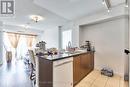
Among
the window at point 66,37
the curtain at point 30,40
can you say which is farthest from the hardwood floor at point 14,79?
the curtain at point 30,40

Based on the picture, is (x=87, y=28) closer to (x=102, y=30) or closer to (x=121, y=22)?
(x=102, y=30)

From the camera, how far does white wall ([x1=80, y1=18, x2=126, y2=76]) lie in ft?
12.4

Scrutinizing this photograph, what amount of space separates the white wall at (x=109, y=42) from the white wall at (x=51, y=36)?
9.49ft

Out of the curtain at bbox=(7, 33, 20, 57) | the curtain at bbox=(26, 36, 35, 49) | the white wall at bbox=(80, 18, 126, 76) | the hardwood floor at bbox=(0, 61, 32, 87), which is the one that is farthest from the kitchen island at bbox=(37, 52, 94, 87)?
the curtain at bbox=(26, 36, 35, 49)

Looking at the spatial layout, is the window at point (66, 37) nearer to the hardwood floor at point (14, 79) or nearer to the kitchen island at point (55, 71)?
the hardwood floor at point (14, 79)

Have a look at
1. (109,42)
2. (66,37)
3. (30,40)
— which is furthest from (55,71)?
(30,40)

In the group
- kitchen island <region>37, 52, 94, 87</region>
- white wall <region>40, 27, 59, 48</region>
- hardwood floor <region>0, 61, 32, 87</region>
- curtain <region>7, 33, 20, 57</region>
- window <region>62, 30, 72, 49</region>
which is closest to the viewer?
kitchen island <region>37, 52, 94, 87</region>

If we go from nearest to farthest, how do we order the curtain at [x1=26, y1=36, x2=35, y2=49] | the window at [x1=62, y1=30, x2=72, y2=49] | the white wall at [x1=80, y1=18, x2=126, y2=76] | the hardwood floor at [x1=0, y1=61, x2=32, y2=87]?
the hardwood floor at [x1=0, y1=61, x2=32, y2=87]
the white wall at [x1=80, y1=18, x2=126, y2=76]
the window at [x1=62, y1=30, x2=72, y2=49]
the curtain at [x1=26, y1=36, x2=35, y2=49]

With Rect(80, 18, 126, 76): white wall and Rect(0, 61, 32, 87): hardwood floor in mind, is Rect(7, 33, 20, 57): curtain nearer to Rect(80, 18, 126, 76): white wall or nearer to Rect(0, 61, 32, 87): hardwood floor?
Rect(0, 61, 32, 87): hardwood floor

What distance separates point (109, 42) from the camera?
414cm

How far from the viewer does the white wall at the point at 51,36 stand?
23.9 feet

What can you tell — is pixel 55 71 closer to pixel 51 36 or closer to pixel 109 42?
pixel 109 42

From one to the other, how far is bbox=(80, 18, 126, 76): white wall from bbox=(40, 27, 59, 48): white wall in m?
2.89

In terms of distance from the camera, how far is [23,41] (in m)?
9.00
